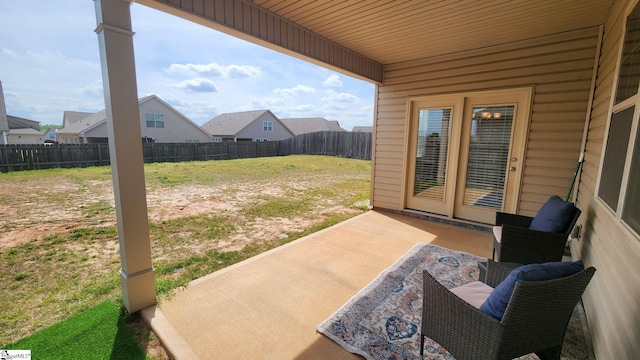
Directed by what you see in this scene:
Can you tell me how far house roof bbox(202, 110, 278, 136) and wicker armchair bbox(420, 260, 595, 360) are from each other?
22833mm

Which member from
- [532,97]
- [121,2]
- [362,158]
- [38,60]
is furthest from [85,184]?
[362,158]

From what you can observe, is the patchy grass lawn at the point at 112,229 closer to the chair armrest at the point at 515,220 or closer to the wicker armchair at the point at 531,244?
the chair armrest at the point at 515,220

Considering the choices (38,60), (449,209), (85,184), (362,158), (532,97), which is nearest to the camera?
(532,97)

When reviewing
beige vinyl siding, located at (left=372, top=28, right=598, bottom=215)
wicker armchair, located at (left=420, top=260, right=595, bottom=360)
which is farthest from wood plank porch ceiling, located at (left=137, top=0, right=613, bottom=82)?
wicker armchair, located at (left=420, top=260, right=595, bottom=360)

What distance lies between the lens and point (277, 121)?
25.0 meters

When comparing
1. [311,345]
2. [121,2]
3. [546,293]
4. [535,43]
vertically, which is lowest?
[311,345]

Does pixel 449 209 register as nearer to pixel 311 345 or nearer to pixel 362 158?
pixel 311 345

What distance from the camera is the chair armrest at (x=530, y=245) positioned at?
88.7 inches

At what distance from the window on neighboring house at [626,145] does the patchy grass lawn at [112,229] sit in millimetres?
3197

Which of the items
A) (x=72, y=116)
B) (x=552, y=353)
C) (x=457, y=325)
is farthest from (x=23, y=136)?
(x=552, y=353)

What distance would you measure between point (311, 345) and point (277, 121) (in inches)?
961

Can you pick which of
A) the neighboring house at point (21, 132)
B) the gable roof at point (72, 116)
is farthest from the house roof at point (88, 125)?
the neighboring house at point (21, 132)

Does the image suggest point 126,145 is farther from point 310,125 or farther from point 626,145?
point 310,125

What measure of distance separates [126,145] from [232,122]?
2317 centimetres
